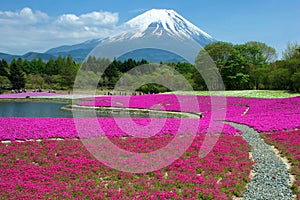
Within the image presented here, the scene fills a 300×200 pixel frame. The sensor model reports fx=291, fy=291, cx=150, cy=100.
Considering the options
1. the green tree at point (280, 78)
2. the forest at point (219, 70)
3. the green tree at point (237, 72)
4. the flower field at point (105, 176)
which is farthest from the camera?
the green tree at point (237, 72)

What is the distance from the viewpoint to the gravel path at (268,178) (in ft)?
34.4

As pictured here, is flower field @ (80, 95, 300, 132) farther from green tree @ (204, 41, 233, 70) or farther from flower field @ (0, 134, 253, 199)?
green tree @ (204, 41, 233, 70)

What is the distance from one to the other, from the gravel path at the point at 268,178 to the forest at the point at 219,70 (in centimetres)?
4320

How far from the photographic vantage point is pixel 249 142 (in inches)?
739

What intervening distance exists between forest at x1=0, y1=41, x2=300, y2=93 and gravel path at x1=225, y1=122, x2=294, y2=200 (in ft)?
142

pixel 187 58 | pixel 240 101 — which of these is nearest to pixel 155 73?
pixel 240 101

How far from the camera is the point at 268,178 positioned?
12.1 m

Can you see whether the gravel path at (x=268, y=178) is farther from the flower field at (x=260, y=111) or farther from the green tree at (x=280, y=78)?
the green tree at (x=280, y=78)

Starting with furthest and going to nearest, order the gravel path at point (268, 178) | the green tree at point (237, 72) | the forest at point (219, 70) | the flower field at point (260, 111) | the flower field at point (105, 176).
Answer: the green tree at point (237, 72) < the forest at point (219, 70) < the flower field at point (260, 111) < the gravel path at point (268, 178) < the flower field at point (105, 176)

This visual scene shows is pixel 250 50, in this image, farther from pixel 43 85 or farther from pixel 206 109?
pixel 43 85

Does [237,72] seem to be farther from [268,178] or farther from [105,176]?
[105,176]

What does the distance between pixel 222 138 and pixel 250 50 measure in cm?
6756

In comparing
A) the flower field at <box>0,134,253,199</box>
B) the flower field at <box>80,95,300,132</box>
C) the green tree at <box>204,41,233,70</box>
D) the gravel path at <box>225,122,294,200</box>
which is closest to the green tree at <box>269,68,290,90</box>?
the flower field at <box>80,95,300,132</box>

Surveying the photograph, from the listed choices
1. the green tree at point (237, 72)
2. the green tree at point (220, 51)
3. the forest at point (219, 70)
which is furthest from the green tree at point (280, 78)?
the green tree at point (220, 51)
